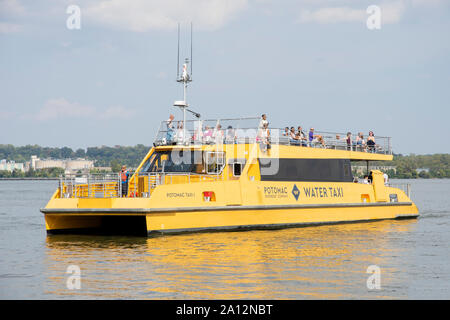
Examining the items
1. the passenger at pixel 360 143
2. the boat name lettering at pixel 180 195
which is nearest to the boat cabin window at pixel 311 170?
the passenger at pixel 360 143

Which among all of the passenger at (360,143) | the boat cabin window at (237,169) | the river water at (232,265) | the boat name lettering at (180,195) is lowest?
the river water at (232,265)

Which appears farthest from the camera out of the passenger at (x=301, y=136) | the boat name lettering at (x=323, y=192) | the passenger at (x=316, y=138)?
the passenger at (x=316, y=138)

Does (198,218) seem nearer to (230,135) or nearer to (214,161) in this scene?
(214,161)

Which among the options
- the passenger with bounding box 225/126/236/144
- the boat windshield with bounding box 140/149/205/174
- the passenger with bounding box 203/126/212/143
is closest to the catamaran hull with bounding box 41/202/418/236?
the boat windshield with bounding box 140/149/205/174

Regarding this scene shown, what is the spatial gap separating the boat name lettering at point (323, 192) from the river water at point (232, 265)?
160 centimetres

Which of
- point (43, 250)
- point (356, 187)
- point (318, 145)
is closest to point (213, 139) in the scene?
point (318, 145)

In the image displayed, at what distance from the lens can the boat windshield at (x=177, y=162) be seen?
2117 cm

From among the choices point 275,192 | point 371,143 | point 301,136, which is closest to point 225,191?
point 275,192

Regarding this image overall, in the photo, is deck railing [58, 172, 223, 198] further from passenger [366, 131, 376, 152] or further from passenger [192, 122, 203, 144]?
passenger [366, 131, 376, 152]

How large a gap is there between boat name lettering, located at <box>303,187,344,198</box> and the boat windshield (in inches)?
150

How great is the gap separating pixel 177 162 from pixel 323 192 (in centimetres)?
537

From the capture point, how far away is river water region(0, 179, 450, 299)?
11.7m

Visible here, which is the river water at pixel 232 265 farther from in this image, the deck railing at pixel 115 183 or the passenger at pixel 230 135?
the passenger at pixel 230 135
